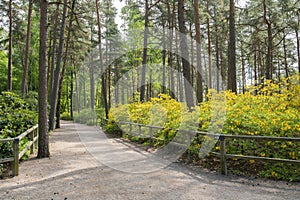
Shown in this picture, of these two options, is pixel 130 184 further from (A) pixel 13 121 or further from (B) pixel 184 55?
(B) pixel 184 55

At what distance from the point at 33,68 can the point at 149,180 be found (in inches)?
1361

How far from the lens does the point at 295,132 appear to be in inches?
248

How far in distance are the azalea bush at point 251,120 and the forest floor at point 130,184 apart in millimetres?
719

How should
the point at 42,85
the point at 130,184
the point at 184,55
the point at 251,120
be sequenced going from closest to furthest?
the point at 130,184 → the point at 251,120 → the point at 42,85 → the point at 184,55

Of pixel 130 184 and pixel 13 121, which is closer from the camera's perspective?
pixel 130 184

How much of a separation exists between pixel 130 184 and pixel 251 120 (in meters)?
3.45

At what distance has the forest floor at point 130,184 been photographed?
486cm

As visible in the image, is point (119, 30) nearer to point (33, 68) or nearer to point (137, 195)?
point (33, 68)

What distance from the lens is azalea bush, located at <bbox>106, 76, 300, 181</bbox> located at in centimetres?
610

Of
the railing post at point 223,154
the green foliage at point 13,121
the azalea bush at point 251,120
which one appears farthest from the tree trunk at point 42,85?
the railing post at point 223,154

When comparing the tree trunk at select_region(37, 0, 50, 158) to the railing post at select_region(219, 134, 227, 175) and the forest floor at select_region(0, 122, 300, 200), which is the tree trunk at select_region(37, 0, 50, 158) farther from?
the railing post at select_region(219, 134, 227, 175)

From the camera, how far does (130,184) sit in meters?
5.57

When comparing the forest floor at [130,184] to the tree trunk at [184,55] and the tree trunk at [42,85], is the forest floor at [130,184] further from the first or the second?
the tree trunk at [184,55]

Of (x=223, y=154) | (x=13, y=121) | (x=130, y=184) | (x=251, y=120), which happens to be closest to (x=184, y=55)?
(x=251, y=120)
